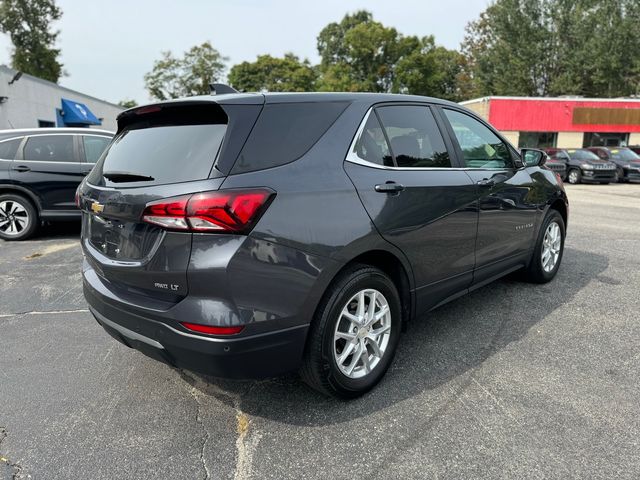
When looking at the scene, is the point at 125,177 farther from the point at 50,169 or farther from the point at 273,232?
the point at 50,169

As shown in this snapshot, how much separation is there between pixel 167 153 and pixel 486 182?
7.84 ft

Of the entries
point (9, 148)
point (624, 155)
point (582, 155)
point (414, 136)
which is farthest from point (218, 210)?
point (624, 155)

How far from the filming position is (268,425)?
253cm

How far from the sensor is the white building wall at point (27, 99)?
1605 cm

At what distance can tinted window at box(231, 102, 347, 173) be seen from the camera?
228 centimetres

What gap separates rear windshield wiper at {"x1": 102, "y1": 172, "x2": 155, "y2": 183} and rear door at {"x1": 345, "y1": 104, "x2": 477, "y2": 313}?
3.56 ft

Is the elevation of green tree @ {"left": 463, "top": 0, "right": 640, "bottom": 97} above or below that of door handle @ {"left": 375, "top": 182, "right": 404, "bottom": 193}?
above

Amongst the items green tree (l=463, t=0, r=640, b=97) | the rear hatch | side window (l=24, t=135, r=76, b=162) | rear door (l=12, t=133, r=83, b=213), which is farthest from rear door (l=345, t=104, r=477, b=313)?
green tree (l=463, t=0, r=640, b=97)

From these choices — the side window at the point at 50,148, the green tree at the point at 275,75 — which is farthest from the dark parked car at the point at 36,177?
the green tree at the point at 275,75

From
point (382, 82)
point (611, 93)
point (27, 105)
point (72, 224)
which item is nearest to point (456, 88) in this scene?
point (382, 82)

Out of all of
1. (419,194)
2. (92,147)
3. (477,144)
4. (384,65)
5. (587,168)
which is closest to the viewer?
(419,194)

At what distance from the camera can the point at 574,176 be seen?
19.9 meters

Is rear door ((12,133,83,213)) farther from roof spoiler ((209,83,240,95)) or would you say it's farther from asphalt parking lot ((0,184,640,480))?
roof spoiler ((209,83,240,95))

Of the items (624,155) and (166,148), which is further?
(624,155)
